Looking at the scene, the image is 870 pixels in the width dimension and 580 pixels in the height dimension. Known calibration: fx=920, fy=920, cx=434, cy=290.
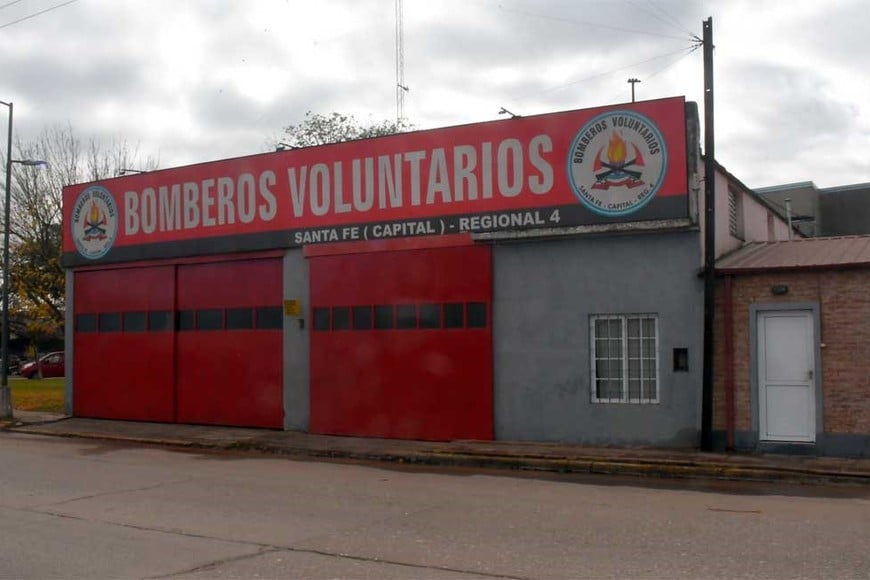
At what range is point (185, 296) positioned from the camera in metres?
20.9

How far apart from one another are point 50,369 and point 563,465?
3877 cm

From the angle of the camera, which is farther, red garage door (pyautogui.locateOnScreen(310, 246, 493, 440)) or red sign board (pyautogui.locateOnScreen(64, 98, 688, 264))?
red garage door (pyautogui.locateOnScreen(310, 246, 493, 440))

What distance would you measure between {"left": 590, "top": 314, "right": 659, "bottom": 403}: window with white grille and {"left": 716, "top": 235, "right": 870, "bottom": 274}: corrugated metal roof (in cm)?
166

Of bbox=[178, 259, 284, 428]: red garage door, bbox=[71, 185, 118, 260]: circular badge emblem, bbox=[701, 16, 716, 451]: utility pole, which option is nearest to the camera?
bbox=[701, 16, 716, 451]: utility pole

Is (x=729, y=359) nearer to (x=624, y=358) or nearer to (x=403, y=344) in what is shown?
(x=624, y=358)

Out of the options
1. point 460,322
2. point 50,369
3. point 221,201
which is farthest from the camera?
point 50,369

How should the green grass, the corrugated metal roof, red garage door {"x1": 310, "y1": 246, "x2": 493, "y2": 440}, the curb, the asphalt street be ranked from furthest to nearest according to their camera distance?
the green grass
red garage door {"x1": 310, "y1": 246, "x2": 493, "y2": 440}
the corrugated metal roof
the curb
the asphalt street

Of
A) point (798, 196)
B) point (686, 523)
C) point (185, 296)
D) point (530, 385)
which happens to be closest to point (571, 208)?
point (530, 385)

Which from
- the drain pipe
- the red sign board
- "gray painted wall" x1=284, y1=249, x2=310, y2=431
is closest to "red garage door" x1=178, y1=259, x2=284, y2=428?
"gray painted wall" x1=284, y1=249, x2=310, y2=431

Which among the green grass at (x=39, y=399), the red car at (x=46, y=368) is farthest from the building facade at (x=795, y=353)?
the red car at (x=46, y=368)

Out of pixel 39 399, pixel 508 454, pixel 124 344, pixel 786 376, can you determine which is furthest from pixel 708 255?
pixel 39 399

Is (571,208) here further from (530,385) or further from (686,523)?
(686,523)

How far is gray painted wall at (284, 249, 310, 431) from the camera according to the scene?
18.8 metres

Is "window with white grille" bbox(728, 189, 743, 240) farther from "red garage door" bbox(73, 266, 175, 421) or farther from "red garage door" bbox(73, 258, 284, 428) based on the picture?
"red garage door" bbox(73, 266, 175, 421)
